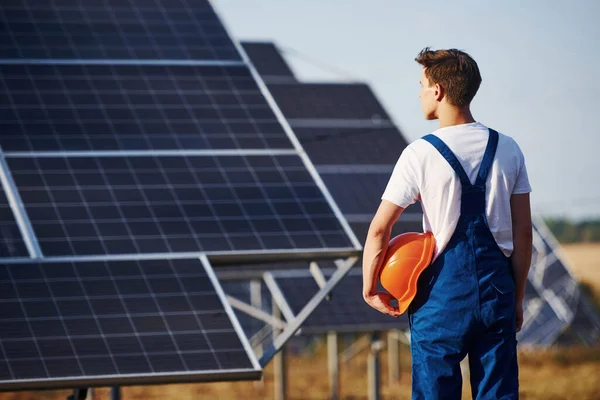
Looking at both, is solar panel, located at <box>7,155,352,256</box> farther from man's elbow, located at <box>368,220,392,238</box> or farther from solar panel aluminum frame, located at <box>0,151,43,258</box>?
man's elbow, located at <box>368,220,392,238</box>

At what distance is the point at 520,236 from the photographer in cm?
581

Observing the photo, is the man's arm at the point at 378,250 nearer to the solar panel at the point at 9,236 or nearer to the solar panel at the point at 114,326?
the solar panel at the point at 114,326

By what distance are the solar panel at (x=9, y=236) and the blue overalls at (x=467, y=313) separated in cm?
564

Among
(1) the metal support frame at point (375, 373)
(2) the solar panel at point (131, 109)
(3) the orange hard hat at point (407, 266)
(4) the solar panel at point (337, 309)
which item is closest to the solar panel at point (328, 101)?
(4) the solar panel at point (337, 309)

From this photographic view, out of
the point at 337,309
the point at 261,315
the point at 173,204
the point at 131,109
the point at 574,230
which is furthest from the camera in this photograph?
the point at 574,230

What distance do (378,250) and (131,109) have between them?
23.6 feet

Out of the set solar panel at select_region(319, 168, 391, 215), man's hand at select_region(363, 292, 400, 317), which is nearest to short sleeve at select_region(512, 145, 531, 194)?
man's hand at select_region(363, 292, 400, 317)

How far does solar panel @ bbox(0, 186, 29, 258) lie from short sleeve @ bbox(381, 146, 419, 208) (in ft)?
18.5

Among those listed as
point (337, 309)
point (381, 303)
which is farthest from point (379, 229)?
point (337, 309)

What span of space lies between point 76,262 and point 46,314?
2.30 feet

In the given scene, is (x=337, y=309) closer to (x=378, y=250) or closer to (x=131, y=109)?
(x=131, y=109)

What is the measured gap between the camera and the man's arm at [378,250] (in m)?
5.62

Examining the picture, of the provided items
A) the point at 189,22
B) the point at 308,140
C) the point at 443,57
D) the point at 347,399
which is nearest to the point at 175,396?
the point at 347,399

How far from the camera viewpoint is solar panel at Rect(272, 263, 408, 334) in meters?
18.5
